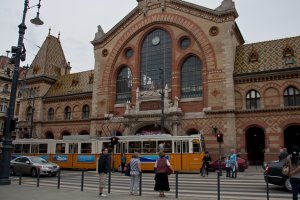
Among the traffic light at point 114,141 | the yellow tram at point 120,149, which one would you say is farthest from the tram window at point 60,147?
the traffic light at point 114,141

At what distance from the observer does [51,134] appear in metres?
47.5

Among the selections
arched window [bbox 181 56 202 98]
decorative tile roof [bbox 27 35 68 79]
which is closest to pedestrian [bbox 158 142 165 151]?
arched window [bbox 181 56 202 98]

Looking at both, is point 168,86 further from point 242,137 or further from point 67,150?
point 67,150

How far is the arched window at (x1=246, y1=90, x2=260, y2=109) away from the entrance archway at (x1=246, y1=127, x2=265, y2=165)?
10.9 ft

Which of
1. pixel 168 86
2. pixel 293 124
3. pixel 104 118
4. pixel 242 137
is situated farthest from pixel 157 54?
pixel 293 124

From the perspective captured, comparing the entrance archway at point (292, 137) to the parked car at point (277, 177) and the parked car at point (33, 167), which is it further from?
the parked car at point (33, 167)

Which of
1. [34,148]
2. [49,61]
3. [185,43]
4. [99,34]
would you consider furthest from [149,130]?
[49,61]

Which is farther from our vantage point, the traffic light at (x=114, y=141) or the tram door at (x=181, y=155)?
the traffic light at (x=114, y=141)

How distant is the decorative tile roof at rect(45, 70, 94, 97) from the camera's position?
151 ft

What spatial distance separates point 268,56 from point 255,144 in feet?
33.3

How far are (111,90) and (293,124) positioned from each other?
21855 millimetres

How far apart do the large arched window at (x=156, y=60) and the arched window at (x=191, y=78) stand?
180 cm

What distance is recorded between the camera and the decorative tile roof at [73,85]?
45994 mm

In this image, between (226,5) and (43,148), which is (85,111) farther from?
(226,5)
